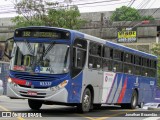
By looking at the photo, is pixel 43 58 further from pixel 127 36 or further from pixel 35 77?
pixel 127 36

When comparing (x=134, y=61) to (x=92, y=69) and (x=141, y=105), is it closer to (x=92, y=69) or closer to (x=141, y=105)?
(x=141, y=105)

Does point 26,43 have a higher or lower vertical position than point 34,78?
higher

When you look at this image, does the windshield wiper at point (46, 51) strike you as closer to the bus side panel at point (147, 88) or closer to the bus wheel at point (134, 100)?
the bus wheel at point (134, 100)

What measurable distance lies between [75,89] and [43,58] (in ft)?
5.15

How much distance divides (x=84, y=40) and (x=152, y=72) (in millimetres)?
9566

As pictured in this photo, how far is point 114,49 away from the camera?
17797mm

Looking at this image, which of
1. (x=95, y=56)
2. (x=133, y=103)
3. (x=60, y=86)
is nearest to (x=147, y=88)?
(x=133, y=103)

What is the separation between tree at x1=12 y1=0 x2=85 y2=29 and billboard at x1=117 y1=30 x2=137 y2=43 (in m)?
8.63

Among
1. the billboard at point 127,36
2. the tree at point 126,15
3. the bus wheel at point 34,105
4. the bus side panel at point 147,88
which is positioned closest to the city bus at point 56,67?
the bus wheel at point 34,105

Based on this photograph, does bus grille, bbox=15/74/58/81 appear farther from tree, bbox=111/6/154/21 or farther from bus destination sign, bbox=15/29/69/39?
tree, bbox=111/6/154/21

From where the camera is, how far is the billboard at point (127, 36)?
44.2 meters

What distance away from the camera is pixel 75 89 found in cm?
1427

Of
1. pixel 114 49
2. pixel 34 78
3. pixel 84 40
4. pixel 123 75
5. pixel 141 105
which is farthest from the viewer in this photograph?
pixel 141 105

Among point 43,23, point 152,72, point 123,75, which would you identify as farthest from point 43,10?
point 123,75
